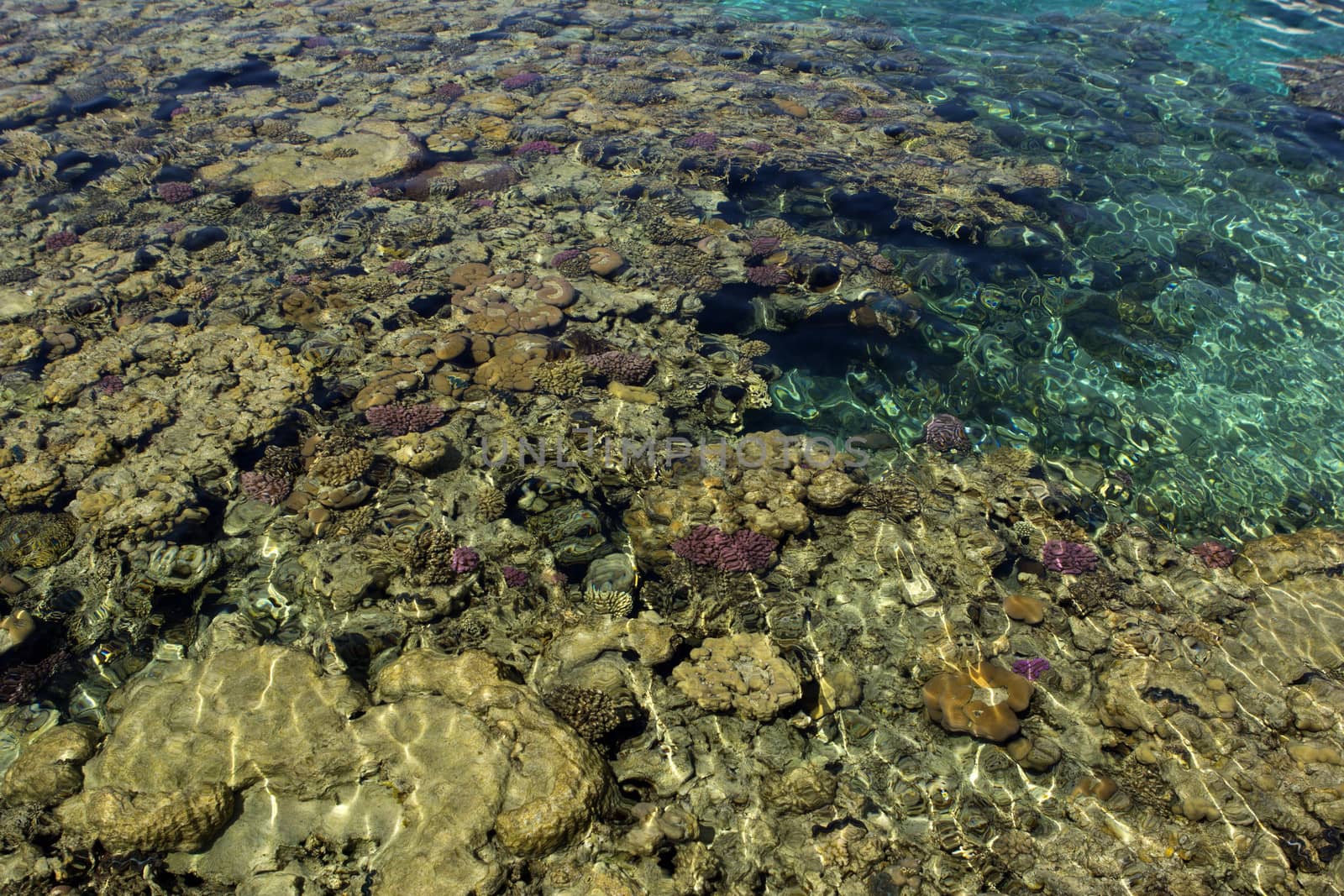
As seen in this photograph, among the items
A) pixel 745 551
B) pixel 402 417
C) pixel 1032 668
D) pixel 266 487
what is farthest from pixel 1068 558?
pixel 266 487

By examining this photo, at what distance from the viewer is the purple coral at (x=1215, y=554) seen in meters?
9.04

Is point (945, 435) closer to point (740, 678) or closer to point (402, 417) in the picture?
point (740, 678)

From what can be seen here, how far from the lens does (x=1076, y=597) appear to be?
851 cm

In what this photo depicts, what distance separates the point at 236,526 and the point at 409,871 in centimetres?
502

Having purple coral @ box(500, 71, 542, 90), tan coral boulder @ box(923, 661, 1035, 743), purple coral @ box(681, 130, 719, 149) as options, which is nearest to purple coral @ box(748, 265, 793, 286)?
purple coral @ box(681, 130, 719, 149)

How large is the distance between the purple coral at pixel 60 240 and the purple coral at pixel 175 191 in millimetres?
1762

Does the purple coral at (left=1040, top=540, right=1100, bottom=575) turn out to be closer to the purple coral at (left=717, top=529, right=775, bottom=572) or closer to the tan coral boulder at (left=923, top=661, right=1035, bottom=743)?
the tan coral boulder at (left=923, top=661, right=1035, bottom=743)

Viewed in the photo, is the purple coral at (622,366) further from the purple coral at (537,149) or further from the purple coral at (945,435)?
the purple coral at (537,149)

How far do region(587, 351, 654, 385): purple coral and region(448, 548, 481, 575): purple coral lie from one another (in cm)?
359

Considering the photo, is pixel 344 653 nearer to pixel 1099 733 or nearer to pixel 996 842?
pixel 996 842

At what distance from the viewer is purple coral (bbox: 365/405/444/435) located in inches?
395

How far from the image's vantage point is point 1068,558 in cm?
893

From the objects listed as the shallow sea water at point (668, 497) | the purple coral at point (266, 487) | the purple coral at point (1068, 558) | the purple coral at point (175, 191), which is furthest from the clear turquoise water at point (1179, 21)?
the purple coral at point (266, 487)

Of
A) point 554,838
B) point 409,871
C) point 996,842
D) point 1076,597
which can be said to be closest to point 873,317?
point 1076,597
